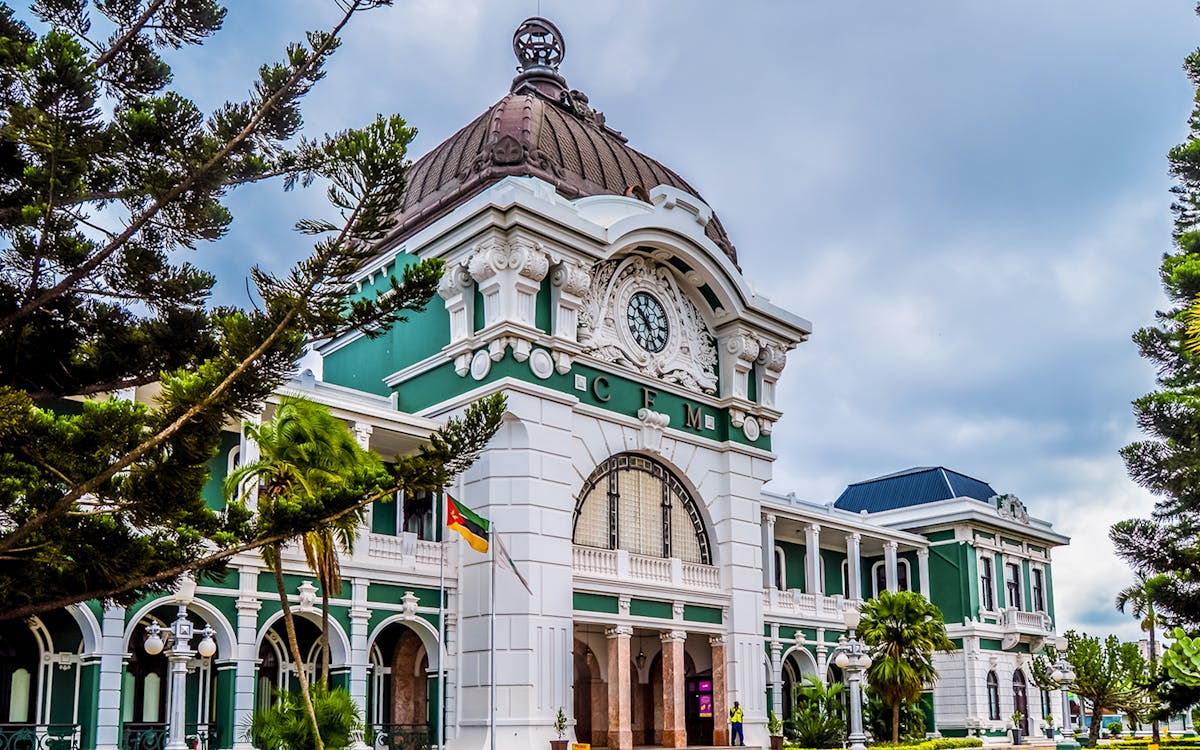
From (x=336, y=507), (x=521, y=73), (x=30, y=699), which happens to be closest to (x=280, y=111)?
(x=336, y=507)

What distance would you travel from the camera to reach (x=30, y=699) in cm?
2194

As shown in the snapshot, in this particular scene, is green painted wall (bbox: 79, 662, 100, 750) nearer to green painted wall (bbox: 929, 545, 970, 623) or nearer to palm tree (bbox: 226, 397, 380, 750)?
palm tree (bbox: 226, 397, 380, 750)

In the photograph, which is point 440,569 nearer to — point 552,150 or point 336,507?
point 552,150

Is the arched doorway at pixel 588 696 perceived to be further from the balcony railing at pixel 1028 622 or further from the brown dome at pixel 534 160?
the balcony railing at pixel 1028 622

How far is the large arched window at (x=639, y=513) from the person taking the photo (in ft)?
93.9

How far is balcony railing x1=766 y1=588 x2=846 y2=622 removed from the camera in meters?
35.2

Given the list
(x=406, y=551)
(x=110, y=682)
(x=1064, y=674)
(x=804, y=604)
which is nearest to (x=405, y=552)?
(x=406, y=551)

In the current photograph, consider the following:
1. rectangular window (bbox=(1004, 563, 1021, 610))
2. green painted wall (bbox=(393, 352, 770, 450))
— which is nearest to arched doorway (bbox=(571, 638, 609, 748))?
green painted wall (bbox=(393, 352, 770, 450))

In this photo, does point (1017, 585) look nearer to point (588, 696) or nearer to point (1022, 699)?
point (1022, 699)

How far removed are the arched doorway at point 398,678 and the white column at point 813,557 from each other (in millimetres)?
13868

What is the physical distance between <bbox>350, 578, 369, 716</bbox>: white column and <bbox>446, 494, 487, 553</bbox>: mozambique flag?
273cm

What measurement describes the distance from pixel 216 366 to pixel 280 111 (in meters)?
3.16

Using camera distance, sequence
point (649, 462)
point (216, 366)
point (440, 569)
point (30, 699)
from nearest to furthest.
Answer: point (216, 366) < point (30, 699) < point (440, 569) < point (649, 462)

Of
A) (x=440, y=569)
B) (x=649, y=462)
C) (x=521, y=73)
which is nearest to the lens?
(x=440, y=569)
